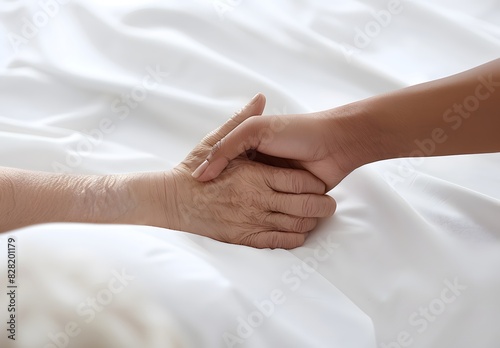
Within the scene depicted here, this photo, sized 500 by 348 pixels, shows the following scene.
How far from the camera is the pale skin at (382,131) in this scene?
1216 mm

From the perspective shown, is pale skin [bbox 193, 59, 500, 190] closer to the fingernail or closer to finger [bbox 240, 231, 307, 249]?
the fingernail

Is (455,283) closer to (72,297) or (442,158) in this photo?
(442,158)

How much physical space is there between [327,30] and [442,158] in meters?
0.48

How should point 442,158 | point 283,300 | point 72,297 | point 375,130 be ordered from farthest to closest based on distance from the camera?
1. point 442,158
2. point 375,130
3. point 283,300
4. point 72,297

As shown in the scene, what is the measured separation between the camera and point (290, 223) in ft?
4.27

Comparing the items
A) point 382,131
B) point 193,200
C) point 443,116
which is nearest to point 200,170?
point 193,200

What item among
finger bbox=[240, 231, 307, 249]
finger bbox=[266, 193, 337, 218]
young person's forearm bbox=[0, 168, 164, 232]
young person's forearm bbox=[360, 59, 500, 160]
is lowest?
young person's forearm bbox=[0, 168, 164, 232]

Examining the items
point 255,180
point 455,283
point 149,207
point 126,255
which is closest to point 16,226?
point 149,207

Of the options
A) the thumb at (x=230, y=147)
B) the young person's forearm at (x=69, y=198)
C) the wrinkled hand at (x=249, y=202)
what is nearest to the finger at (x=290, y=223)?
the wrinkled hand at (x=249, y=202)

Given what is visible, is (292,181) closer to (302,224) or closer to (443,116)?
(302,224)

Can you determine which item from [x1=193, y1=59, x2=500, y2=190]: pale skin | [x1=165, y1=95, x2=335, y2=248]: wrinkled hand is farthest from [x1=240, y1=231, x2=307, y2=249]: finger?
[x1=193, y1=59, x2=500, y2=190]: pale skin

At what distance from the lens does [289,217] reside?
1.31 m

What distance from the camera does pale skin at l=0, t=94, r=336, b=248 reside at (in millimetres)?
1312

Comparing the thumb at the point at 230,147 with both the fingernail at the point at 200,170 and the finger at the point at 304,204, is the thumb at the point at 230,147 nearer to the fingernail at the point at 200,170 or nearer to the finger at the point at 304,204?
the fingernail at the point at 200,170
